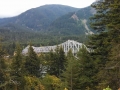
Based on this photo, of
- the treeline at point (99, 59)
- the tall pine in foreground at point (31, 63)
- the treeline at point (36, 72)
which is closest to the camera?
the treeline at point (99, 59)

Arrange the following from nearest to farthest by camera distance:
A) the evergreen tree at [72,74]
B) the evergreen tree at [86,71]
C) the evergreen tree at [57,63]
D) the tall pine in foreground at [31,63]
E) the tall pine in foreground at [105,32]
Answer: the tall pine in foreground at [105,32]
the evergreen tree at [86,71]
the evergreen tree at [72,74]
the tall pine in foreground at [31,63]
the evergreen tree at [57,63]

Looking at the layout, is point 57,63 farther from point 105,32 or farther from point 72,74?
point 105,32

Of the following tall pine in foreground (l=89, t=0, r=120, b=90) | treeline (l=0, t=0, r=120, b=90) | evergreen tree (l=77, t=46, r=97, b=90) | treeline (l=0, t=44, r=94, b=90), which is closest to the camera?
treeline (l=0, t=0, r=120, b=90)

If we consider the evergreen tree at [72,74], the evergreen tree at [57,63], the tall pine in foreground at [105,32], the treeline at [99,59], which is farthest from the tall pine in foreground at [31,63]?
the tall pine in foreground at [105,32]

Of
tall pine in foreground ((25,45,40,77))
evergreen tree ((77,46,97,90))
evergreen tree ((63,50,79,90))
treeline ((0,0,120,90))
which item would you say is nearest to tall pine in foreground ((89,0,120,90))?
treeline ((0,0,120,90))

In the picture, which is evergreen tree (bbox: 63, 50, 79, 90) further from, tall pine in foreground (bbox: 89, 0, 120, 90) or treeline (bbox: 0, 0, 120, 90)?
tall pine in foreground (bbox: 89, 0, 120, 90)

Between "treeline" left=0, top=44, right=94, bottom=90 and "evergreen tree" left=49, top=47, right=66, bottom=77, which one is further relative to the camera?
"evergreen tree" left=49, top=47, right=66, bottom=77

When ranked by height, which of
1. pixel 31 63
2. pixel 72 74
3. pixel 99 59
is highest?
pixel 99 59

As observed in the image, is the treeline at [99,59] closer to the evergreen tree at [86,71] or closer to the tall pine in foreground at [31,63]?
the evergreen tree at [86,71]

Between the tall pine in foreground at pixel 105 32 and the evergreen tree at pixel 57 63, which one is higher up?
the tall pine in foreground at pixel 105 32

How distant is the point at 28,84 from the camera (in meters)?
32.6

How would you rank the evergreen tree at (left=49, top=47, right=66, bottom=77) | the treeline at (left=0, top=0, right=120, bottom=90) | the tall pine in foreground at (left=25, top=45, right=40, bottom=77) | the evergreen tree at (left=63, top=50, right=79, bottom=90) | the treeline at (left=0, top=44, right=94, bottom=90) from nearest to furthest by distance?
the treeline at (left=0, top=0, right=120, bottom=90), the treeline at (left=0, top=44, right=94, bottom=90), the evergreen tree at (left=63, top=50, right=79, bottom=90), the tall pine in foreground at (left=25, top=45, right=40, bottom=77), the evergreen tree at (left=49, top=47, right=66, bottom=77)

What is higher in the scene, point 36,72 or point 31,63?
point 31,63

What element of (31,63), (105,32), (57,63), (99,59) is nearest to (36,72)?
(31,63)
